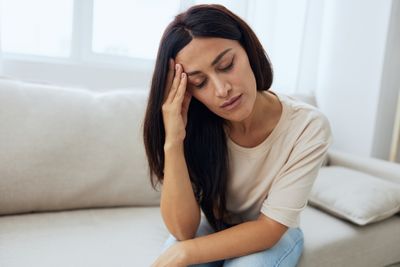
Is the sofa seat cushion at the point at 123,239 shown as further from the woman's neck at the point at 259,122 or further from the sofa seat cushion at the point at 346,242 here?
the woman's neck at the point at 259,122

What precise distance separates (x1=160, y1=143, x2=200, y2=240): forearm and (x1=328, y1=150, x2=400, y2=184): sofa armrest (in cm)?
101

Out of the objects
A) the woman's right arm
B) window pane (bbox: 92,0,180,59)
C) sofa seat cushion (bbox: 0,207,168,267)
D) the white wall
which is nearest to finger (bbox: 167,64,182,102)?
the woman's right arm

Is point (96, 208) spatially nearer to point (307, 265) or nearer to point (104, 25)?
point (307, 265)

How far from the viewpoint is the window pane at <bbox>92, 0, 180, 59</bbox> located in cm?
180

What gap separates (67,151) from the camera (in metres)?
1.21

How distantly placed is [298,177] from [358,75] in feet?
4.33

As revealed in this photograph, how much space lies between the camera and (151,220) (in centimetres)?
125

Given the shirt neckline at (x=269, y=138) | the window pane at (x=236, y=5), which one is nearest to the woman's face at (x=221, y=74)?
the shirt neckline at (x=269, y=138)

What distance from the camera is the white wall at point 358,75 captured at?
1.85 metres

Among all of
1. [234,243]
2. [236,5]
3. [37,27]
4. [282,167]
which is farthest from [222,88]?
[236,5]

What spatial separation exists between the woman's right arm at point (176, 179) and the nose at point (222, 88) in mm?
107

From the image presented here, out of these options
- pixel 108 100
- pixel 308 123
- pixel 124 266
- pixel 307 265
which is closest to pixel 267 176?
pixel 308 123

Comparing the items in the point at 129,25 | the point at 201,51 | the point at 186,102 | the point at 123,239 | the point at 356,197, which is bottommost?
the point at 123,239

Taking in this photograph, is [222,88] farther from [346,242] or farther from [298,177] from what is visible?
[346,242]
